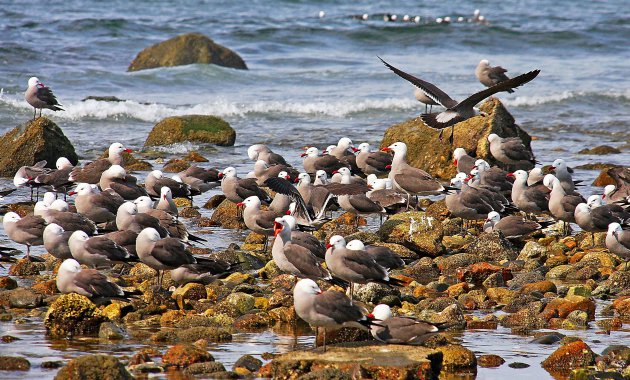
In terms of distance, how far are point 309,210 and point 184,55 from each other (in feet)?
65.7

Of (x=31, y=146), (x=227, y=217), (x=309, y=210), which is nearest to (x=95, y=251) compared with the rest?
(x=309, y=210)

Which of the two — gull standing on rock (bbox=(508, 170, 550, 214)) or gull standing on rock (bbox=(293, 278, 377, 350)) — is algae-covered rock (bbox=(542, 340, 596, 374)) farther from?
gull standing on rock (bbox=(508, 170, 550, 214))

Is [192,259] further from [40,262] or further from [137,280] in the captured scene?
[40,262]

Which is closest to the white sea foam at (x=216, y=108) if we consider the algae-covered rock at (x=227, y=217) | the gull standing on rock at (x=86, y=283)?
the algae-covered rock at (x=227, y=217)

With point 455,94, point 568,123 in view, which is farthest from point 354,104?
point 568,123

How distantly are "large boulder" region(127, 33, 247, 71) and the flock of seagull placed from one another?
1319cm

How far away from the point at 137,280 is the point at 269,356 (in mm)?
3347

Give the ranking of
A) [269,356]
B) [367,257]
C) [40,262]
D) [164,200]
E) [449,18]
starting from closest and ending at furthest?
[269,356], [367,257], [40,262], [164,200], [449,18]

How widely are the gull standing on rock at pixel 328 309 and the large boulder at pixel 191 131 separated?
1272cm

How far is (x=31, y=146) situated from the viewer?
698 inches

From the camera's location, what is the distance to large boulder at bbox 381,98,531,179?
18172mm

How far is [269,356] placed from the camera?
332 inches

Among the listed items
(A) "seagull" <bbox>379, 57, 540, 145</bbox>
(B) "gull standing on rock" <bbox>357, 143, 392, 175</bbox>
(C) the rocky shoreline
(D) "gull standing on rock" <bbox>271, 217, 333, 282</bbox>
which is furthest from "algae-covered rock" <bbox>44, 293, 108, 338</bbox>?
(B) "gull standing on rock" <bbox>357, 143, 392, 175</bbox>

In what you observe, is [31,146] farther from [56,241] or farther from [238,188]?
[56,241]
